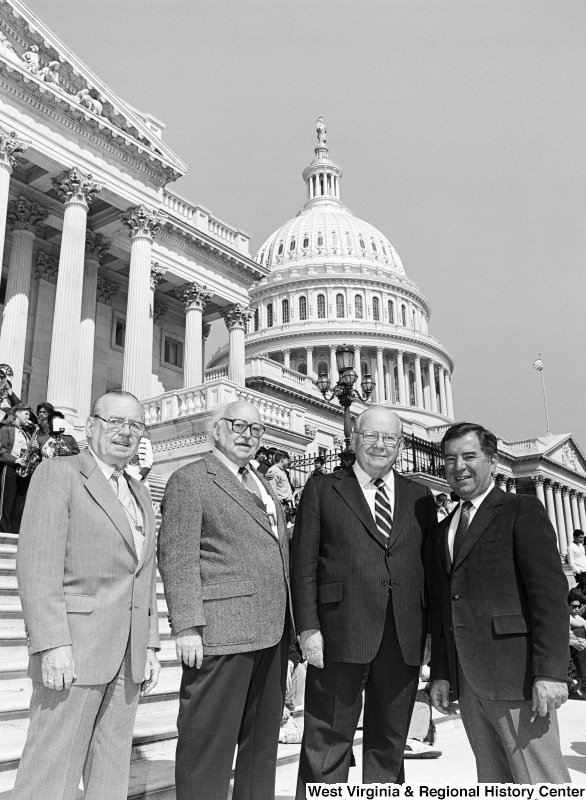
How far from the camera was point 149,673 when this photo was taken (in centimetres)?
352

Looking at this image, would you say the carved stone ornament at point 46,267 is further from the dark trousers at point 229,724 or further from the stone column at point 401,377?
the stone column at point 401,377

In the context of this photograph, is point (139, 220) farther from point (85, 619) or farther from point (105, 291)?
point (85, 619)

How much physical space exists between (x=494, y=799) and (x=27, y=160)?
21.5m

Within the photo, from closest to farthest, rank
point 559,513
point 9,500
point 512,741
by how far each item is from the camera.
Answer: point 512,741, point 9,500, point 559,513

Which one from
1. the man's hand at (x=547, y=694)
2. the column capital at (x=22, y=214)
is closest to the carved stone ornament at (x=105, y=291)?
the column capital at (x=22, y=214)

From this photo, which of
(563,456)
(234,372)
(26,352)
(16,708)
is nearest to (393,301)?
(563,456)

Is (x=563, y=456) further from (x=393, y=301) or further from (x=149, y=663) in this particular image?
(x=149, y=663)

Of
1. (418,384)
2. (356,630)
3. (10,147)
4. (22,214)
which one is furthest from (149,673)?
(418,384)

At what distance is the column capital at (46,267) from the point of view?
24516 mm

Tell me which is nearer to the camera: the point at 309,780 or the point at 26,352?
the point at 309,780

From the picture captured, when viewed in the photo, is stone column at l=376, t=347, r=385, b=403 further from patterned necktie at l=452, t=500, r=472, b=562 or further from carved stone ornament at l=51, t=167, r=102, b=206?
patterned necktie at l=452, t=500, r=472, b=562

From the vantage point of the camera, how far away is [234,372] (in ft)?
95.3

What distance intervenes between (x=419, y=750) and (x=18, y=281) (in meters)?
20.0

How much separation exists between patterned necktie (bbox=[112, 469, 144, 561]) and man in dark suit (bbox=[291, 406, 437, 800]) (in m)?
0.93
